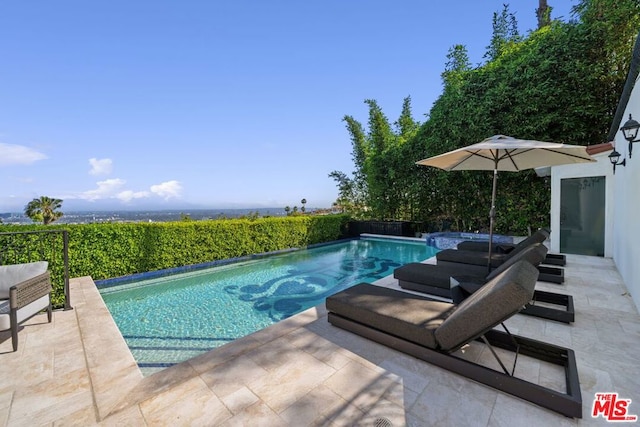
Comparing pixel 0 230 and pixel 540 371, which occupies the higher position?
pixel 0 230

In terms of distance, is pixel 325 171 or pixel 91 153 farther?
pixel 325 171

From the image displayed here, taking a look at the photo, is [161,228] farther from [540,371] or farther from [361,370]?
[540,371]

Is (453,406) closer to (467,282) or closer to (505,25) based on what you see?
(467,282)

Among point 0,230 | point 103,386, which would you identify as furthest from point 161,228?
point 103,386

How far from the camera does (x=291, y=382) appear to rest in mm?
2264

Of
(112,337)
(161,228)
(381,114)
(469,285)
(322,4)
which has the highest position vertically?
(322,4)

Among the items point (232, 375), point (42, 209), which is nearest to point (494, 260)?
point (232, 375)

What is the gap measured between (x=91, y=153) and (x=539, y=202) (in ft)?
68.8

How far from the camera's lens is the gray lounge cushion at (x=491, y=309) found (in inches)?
76.3

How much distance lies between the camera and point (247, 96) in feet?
45.4

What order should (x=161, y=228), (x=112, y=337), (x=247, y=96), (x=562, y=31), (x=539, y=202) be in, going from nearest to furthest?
(x=112, y=337) < (x=161, y=228) < (x=562, y=31) < (x=539, y=202) < (x=247, y=96)

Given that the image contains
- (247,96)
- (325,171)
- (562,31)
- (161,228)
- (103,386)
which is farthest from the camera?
(325,171)

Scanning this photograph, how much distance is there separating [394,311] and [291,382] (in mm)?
1229

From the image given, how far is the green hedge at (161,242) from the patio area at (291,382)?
317 centimetres
